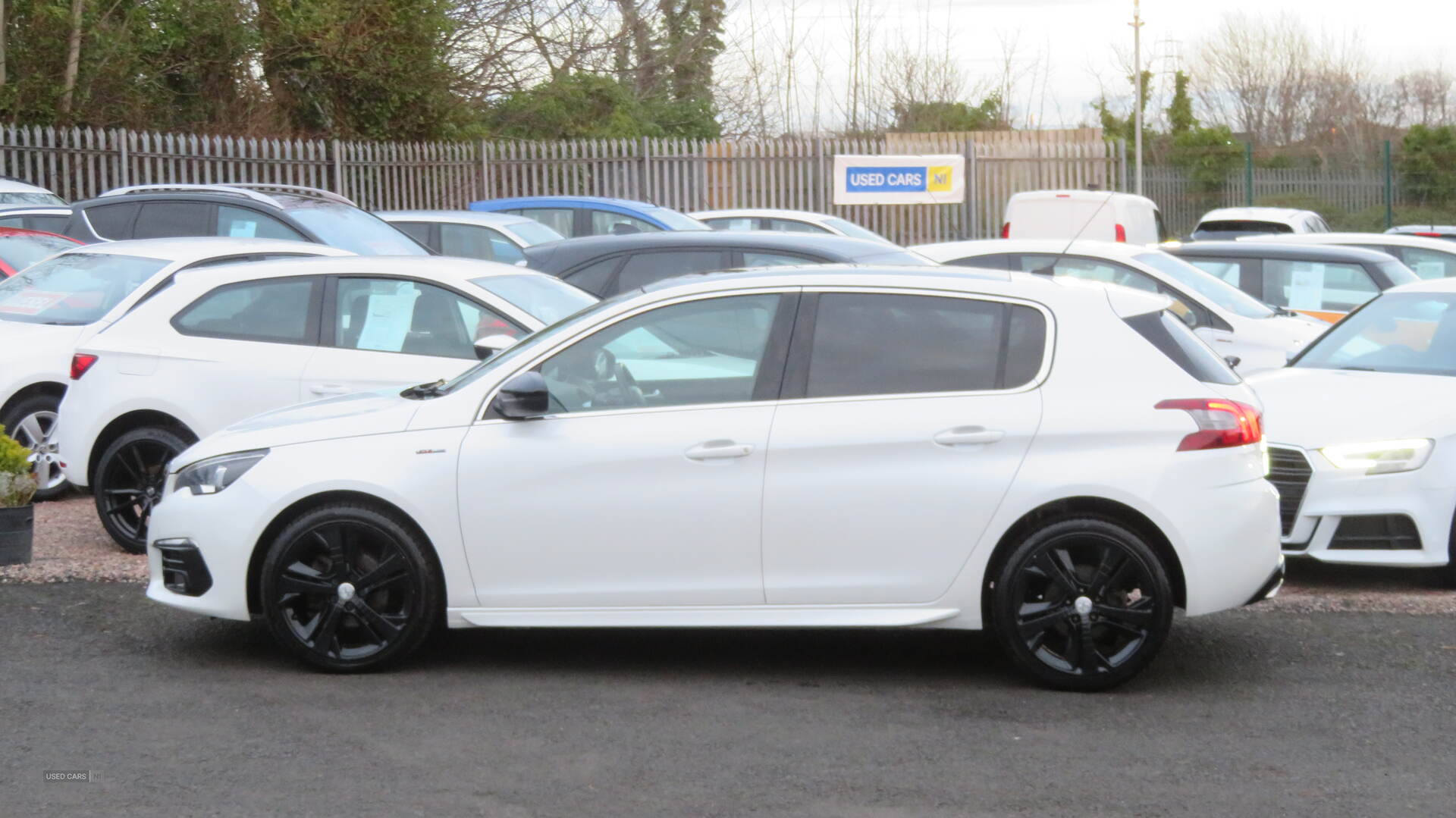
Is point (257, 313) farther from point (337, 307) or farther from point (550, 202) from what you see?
point (550, 202)

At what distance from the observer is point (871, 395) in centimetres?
585

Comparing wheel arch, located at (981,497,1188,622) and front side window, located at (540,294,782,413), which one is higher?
front side window, located at (540,294,782,413)

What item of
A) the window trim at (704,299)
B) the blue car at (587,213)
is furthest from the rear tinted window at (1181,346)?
the blue car at (587,213)

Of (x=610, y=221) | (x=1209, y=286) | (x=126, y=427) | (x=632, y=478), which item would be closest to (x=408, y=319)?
(x=126, y=427)

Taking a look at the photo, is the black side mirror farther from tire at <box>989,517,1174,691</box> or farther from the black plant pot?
the black plant pot

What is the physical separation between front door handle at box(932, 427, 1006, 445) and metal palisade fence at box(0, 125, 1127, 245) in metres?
16.3

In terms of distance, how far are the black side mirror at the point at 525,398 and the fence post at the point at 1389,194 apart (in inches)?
1161

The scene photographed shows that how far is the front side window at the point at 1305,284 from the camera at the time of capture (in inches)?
529

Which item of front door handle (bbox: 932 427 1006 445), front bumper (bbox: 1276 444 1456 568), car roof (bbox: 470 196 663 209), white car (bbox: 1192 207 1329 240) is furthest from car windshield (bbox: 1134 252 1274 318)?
white car (bbox: 1192 207 1329 240)

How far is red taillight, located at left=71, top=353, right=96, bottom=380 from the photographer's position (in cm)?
866

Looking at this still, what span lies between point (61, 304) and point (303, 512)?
4.89 metres

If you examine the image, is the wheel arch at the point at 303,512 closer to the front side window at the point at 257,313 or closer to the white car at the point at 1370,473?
the front side window at the point at 257,313

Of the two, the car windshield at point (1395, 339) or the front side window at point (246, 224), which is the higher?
the front side window at point (246, 224)

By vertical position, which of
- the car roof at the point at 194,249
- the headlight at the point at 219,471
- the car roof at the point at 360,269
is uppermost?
the car roof at the point at 194,249
